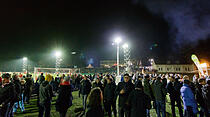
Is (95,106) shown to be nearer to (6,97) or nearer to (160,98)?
(6,97)

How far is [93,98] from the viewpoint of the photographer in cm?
275

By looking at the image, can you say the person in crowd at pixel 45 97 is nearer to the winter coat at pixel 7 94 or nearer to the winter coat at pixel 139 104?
the winter coat at pixel 7 94

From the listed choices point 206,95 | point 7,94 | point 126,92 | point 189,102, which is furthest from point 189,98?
point 7,94

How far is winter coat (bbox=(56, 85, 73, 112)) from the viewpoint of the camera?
4.74 meters

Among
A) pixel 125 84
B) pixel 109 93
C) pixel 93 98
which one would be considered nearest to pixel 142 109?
pixel 125 84

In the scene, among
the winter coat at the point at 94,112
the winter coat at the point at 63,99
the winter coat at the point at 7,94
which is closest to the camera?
the winter coat at the point at 94,112

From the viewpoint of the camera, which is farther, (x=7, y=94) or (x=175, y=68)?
(x=175, y=68)

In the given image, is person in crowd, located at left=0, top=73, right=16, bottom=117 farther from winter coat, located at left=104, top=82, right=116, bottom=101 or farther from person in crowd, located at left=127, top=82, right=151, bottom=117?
person in crowd, located at left=127, top=82, right=151, bottom=117

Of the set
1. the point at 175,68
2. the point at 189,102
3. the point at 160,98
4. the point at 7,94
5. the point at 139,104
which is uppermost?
the point at 175,68

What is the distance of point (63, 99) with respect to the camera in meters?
4.80

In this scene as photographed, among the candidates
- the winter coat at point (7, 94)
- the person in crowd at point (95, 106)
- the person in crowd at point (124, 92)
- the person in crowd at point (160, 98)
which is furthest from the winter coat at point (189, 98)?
the winter coat at point (7, 94)

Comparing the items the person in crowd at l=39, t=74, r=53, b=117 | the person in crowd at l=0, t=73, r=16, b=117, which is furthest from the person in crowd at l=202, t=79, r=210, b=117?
the person in crowd at l=0, t=73, r=16, b=117

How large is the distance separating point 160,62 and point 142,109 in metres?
75.3

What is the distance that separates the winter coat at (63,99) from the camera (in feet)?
15.5
